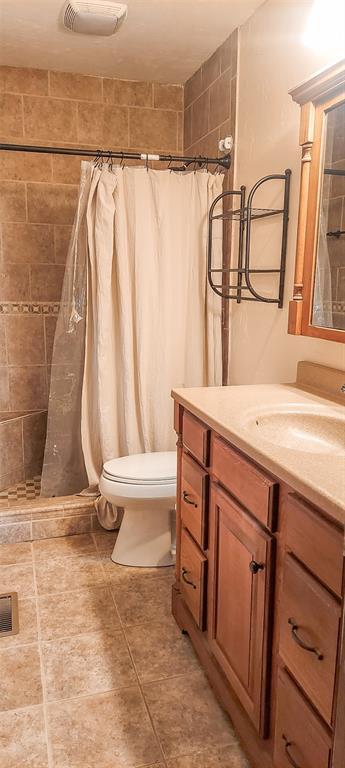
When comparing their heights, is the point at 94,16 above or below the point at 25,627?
above

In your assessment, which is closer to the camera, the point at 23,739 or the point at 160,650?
the point at 23,739

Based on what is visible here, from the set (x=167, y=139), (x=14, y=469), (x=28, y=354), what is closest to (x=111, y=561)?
(x=14, y=469)

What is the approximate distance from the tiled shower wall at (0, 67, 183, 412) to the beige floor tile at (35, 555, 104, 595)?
1114mm

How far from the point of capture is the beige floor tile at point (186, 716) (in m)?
1.49

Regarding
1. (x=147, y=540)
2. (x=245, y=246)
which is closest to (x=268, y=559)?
(x=147, y=540)

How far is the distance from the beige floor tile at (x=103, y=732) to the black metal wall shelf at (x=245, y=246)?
144 cm

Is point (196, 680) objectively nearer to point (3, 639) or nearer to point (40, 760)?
point (40, 760)

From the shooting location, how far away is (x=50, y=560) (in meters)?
2.46

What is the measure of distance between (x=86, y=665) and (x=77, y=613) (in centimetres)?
29

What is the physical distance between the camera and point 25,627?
1.98m

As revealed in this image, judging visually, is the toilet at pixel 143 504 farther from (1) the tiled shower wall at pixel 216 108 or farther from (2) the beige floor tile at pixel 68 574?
(1) the tiled shower wall at pixel 216 108

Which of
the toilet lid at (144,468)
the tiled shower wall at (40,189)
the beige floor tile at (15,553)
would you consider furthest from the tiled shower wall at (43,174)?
the toilet lid at (144,468)

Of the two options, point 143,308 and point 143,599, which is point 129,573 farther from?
point 143,308

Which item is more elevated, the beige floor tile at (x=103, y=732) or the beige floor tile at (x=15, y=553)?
the beige floor tile at (x=103, y=732)
